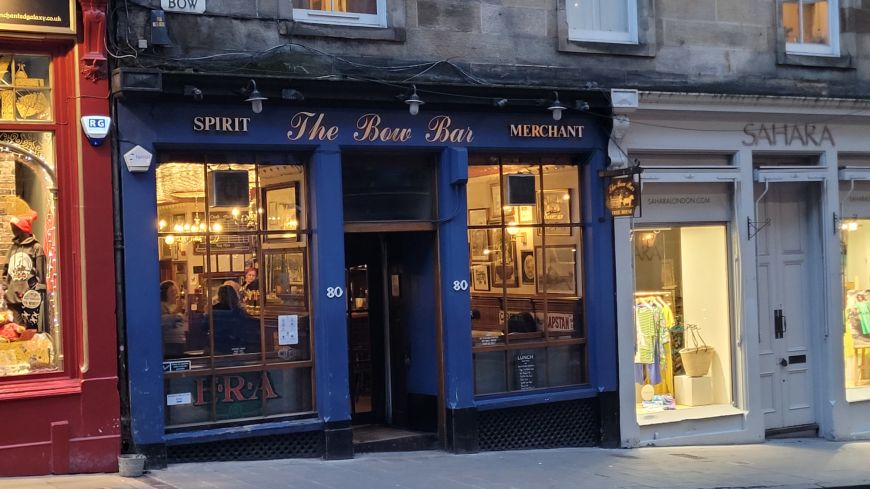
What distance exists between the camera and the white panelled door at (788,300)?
47.6ft

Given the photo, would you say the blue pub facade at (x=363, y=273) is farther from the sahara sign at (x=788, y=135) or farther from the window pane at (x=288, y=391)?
the sahara sign at (x=788, y=135)

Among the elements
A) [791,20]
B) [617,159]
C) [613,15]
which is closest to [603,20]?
[613,15]

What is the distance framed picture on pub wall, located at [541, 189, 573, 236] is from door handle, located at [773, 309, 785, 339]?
3564 millimetres

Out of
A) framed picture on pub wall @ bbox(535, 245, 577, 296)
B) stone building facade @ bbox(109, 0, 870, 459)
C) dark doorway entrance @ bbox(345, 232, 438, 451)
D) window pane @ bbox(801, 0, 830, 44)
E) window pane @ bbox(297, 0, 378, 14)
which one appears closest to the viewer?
stone building facade @ bbox(109, 0, 870, 459)

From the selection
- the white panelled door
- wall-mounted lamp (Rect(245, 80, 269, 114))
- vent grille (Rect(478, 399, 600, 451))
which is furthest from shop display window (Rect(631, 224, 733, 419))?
wall-mounted lamp (Rect(245, 80, 269, 114))

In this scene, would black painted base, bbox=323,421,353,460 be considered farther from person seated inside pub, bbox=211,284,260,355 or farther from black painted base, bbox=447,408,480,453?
black painted base, bbox=447,408,480,453

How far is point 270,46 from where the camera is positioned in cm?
1118

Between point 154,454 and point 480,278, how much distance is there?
13.9 ft

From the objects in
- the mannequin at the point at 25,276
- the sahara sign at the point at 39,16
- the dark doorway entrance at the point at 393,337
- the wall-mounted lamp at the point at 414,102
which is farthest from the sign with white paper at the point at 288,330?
the sahara sign at the point at 39,16

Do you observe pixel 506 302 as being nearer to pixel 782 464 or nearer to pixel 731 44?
pixel 782 464

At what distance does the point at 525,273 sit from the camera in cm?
1270

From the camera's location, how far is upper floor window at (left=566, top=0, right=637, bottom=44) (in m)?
13.1

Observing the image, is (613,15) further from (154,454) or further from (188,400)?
(154,454)

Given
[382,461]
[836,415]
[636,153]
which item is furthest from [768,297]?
[382,461]
